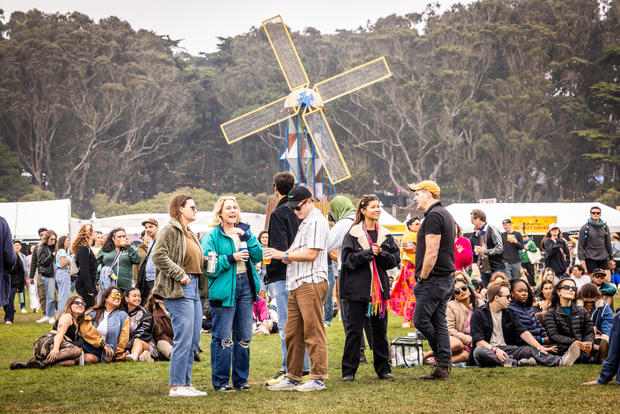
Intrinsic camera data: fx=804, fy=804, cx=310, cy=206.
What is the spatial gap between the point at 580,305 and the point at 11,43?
5218cm

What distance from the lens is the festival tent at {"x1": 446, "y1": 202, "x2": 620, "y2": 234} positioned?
30484 mm

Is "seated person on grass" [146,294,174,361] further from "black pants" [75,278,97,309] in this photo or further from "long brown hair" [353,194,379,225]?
"long brown hair" [353,194,379,225]

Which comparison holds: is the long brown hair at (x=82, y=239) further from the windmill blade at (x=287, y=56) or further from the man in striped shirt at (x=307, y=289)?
the windmill blade at (x=287, y=56)

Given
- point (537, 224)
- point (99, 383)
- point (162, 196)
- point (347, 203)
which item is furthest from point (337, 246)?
point (162, 196)

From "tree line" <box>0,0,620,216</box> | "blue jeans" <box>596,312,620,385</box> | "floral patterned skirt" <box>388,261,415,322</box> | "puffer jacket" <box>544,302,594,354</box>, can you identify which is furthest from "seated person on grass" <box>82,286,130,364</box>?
"tree line" <box>0,0,620,216</box>

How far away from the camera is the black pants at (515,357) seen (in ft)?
26.8

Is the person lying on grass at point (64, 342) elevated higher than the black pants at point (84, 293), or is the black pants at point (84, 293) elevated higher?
the black pants at point (84, 293)

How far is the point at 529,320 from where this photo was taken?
8.66 metres

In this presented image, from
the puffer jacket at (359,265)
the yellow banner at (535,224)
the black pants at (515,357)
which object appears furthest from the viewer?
the yellow banner at (535,224)

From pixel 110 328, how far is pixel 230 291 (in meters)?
3.32

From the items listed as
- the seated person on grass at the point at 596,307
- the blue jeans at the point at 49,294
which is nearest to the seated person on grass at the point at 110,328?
the seated person on grass at the point at 596,307

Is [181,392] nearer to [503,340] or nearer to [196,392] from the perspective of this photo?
[196,392]

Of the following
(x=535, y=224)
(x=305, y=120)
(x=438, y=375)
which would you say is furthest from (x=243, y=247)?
(x=535, y=224)

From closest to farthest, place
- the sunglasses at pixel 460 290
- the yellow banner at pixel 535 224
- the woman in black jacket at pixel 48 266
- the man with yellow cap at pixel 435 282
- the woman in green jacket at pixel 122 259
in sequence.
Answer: the man with yellow cap at pixel 435 282 < the sunglasses at pixel 460 290 < the woman in green jacket at pixel 122 259 < the woman in black jacket at pixel 48 266 < the yellow banner at pixel 535 224
